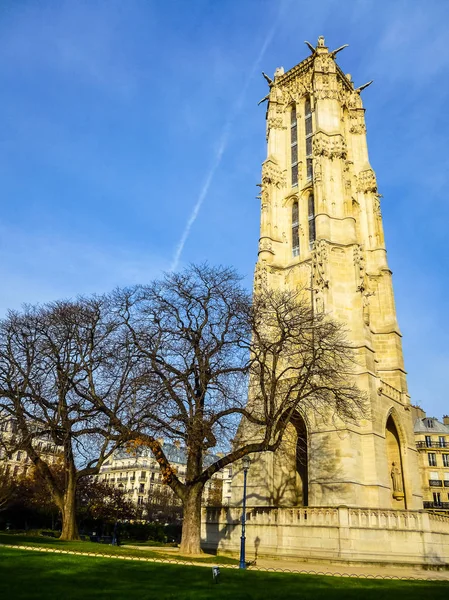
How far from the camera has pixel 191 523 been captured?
16.1 m

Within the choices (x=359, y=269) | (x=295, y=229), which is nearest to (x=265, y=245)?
(x=295, y=229)

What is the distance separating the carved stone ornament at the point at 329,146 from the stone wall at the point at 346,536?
922 inches

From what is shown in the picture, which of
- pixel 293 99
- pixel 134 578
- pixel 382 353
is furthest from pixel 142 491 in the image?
pixel 134 578

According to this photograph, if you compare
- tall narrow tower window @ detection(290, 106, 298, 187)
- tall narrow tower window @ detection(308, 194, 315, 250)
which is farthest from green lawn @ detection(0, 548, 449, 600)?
tall narrow tower window @ detection(290, 106, 298, 187)

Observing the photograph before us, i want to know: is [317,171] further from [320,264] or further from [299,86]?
[299,86]

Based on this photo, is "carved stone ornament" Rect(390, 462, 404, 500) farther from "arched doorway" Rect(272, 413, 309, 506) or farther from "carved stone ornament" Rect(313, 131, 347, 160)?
"carved stone ornament" Rect(313, 131, 347, 160)

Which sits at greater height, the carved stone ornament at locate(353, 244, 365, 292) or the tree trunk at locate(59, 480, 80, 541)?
the carved stone ornament at locate(353, 244, 365, 292)

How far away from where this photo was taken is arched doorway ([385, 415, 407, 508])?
86.2ft

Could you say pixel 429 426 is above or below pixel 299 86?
Result: below

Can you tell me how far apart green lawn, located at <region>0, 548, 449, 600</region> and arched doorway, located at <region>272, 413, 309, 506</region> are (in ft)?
47.5

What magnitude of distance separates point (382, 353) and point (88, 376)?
1968 centimetres

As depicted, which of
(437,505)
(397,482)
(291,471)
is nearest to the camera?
(397,482)

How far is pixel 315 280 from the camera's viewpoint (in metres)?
28.2

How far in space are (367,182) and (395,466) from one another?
2071cm
